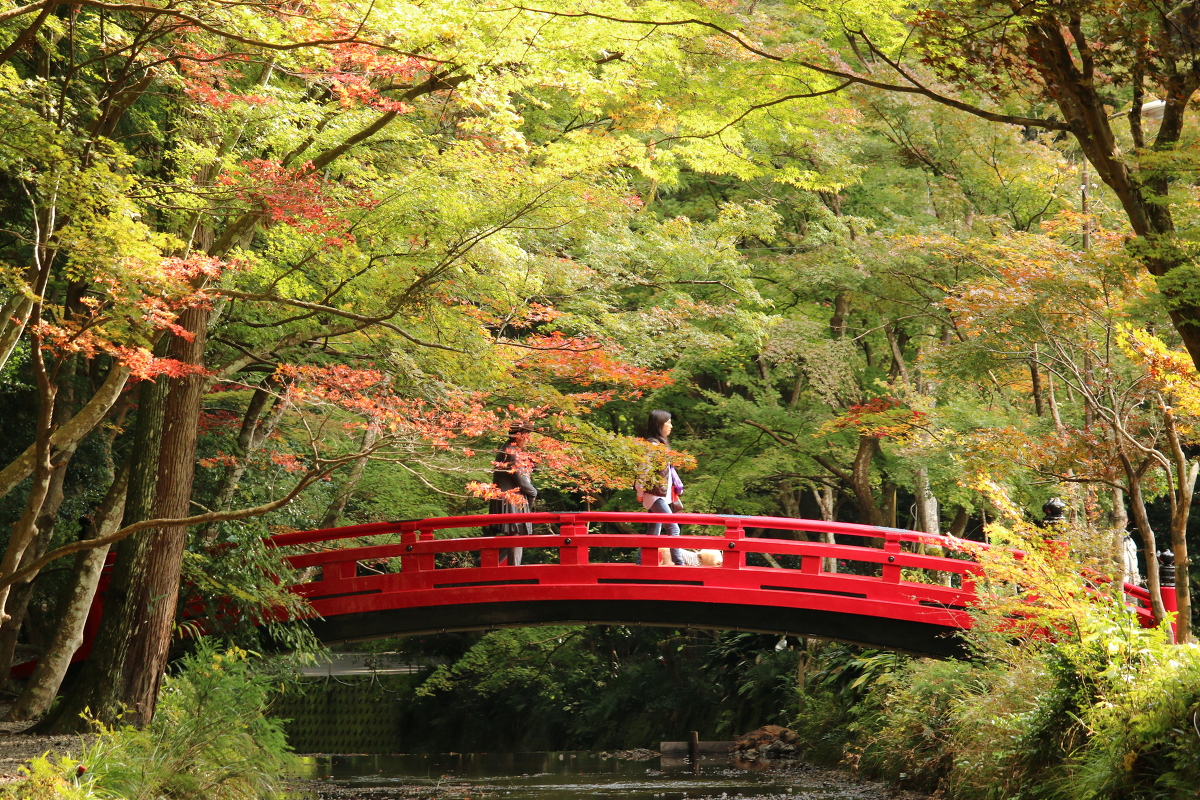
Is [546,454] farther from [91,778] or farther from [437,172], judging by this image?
[91,778]

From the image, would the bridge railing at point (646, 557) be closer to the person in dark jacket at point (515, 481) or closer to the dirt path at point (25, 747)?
the person in dark jacket at point (515, 481)

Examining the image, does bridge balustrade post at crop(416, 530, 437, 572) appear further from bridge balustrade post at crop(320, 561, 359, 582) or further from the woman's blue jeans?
the woman's blue jeans

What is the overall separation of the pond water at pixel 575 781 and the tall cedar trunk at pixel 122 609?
183 cm

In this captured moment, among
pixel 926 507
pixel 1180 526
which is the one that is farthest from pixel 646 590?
pixel 926 507

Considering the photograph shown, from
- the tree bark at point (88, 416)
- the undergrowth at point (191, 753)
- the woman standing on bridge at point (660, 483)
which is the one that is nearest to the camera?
the undergrowth at point (191, 753)

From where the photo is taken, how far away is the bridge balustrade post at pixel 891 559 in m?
10.1

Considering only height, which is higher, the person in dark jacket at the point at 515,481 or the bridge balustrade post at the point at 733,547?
the person in dark jacket at the point at 515,481

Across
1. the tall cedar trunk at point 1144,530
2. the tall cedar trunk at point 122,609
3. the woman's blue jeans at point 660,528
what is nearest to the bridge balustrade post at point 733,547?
the woman's blue jeans at point 660,528

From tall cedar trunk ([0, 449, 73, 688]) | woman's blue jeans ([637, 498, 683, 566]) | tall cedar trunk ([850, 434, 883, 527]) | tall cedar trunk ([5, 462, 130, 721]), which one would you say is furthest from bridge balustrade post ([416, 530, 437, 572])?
tall cedar trunk ([850, 434, 883, 527])

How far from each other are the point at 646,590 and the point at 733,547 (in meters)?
0.95

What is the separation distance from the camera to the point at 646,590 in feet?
33.0

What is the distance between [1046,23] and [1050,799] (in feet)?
16.0

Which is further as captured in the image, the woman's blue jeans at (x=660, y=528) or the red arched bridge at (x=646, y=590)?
the woman's blue jeans at (x=660, y=528)

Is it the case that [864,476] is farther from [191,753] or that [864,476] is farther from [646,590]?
[191,753]
